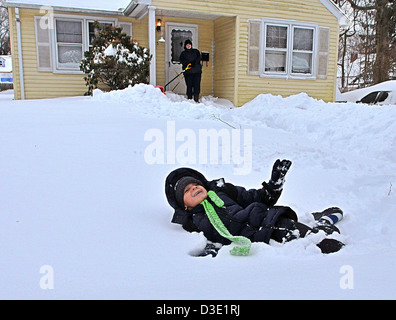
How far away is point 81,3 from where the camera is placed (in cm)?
1111

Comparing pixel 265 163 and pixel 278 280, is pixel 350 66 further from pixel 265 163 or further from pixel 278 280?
pixel 278 280

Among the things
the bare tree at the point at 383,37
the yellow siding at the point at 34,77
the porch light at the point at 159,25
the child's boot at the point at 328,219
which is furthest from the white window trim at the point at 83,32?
the bare tree at the point at 383,37

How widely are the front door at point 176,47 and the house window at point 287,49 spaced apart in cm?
210

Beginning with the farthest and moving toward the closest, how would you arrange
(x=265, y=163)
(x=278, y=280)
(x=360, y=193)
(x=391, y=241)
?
(x=265, y=163)
(x=360, y=193)
(x=391, y=241)
(x=278, y=280)

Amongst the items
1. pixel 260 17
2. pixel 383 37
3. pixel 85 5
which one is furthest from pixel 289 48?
pixel 383 37

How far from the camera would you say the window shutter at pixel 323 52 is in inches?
469

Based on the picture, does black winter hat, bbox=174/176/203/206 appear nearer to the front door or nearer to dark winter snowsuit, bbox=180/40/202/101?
dark winter snowsuit, bbox=180/40/202/101

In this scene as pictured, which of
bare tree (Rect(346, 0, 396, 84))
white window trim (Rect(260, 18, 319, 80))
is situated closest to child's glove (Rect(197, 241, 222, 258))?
white window trim (Rect(260, 18, 319, 80))

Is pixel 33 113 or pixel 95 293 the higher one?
pixel 33 113

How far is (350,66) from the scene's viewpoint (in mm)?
32969

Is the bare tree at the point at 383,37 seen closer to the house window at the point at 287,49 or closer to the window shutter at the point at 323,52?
the window shutter at the point at 323,52

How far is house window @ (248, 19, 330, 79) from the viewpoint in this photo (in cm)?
1123

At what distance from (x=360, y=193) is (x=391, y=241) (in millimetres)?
1219
